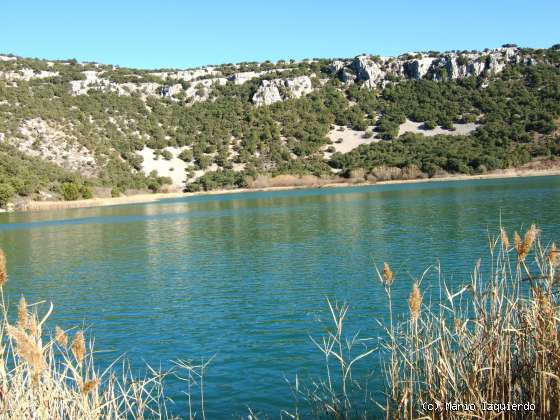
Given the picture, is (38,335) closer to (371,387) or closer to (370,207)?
(371,387)

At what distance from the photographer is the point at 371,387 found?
7816mm

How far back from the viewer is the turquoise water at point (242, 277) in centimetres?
964

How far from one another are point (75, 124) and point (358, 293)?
75.8 metres

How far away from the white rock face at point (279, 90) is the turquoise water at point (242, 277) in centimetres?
6851

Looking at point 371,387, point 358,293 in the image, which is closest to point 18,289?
point 358,293

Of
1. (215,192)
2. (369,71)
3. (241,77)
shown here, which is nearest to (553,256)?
(215,192)

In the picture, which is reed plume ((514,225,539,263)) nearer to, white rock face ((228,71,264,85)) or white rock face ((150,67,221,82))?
white rock face ((228,71,264,85))

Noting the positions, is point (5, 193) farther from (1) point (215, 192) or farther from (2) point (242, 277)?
(2) point (242, 277)

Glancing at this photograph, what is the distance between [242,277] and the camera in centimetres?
1727

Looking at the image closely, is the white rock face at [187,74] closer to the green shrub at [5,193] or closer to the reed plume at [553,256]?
the green shrub at [5,193]

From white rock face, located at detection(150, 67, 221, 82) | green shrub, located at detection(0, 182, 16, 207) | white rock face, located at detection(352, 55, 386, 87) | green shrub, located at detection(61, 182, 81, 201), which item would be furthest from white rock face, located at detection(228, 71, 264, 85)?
Result: green shrub, located at detection(0, 182, 16, 207)

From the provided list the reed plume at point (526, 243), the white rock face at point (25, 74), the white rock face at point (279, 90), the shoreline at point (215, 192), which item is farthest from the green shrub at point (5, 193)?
the reed plume at point (526, 243)

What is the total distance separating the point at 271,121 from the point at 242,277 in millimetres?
80028

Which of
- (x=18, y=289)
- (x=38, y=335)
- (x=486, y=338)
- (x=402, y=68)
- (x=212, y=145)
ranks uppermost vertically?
(x=402, y=68)
